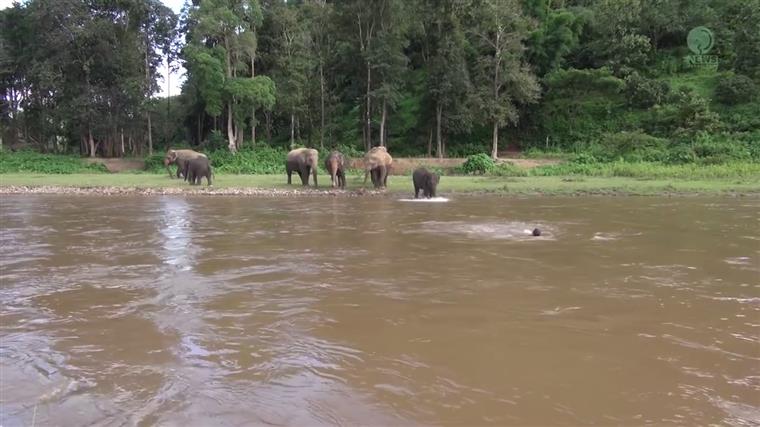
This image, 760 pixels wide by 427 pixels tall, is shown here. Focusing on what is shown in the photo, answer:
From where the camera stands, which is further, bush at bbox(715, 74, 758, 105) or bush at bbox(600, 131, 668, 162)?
bush at bbox(715, 74, 758, 105)

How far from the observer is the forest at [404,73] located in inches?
1516

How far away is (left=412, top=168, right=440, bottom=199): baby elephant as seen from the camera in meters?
20.9

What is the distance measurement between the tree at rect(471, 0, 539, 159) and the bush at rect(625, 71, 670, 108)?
7.32 meters

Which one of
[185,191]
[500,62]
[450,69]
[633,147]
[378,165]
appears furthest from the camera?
[450,69]

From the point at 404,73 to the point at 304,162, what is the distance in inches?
646

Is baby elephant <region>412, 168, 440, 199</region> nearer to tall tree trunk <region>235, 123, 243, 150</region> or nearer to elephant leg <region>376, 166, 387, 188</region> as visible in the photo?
elephant leg <region>376, 166, 387, 188</region>

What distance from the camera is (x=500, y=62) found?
127ft

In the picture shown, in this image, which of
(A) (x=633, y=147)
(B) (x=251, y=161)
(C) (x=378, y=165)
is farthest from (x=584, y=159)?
(B) (x=251, y=161)

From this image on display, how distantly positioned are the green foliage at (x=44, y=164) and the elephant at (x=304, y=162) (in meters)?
18.3

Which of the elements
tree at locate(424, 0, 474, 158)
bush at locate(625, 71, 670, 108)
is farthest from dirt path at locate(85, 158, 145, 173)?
bush at locate(625, 71, 670, 108)

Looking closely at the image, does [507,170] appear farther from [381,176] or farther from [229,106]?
[229,106]

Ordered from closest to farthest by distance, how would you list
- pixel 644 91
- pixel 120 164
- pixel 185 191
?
pixel 185 191, pixel 644 91, pixel 120 164

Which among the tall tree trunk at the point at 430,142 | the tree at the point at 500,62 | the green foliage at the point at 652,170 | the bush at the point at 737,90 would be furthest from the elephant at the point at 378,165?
the bush at the point at 737,90

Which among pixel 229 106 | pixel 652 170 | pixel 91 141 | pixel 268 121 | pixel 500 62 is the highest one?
pixel 500 62
